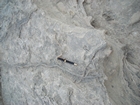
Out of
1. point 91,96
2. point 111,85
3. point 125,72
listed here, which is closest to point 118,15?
point 125,72

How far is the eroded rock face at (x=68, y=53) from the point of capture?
4.70 ft

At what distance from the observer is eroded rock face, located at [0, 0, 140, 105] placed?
1434mm

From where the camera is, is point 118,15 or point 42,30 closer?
point 42,30

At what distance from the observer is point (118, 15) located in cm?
179

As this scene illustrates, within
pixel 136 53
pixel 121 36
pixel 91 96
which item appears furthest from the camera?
pixel 121 36

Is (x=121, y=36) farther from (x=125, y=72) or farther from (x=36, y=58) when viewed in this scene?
(x=36, y=58)

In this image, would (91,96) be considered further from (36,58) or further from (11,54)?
(11,54)

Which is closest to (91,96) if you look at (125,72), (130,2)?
(125,72)

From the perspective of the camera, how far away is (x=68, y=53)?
1489 mm

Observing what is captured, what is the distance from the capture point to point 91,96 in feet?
4.64

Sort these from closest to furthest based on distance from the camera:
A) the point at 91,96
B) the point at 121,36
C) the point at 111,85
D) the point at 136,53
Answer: the point at 91,96, the point at 111,85, the point at 136,53, the point at 121,36

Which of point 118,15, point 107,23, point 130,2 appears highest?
point 130,2

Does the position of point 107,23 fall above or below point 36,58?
above

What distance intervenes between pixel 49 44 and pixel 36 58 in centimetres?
20
